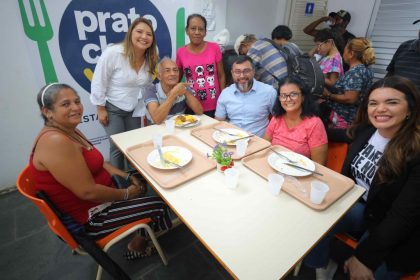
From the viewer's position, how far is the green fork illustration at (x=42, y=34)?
206 cm

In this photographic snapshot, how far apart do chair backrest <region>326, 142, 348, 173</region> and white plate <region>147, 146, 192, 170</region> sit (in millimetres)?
1134

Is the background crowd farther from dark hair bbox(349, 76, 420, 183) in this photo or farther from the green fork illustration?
the green fork illustration

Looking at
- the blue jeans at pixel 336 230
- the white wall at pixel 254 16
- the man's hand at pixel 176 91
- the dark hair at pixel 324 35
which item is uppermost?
the white wall at pixel 254 16

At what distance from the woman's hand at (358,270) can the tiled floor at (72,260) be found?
0.55 meters

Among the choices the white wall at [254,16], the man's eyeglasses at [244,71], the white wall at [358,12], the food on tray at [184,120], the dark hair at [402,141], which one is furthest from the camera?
the white wall at [358,12]

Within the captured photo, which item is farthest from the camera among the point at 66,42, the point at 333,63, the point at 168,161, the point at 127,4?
the point at 333,63

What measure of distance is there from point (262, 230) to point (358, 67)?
6.90ft

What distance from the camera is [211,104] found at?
8.33 ft

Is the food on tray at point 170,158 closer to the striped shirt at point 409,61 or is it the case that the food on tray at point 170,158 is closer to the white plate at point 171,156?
the white plate at point 171,156

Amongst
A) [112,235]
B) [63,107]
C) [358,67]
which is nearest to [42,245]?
[112,235]

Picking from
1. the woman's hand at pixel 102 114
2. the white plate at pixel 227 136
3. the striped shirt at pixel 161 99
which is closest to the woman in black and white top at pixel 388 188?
the white plate at pixel 227 136

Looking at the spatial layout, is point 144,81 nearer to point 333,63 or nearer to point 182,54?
point 182,54

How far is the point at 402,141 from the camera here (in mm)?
1135

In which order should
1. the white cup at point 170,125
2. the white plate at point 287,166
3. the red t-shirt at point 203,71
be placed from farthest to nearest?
1. the red t-shirt at point 203,71
2. the white cup at point 170,125
3. the white plate at point 287,166
